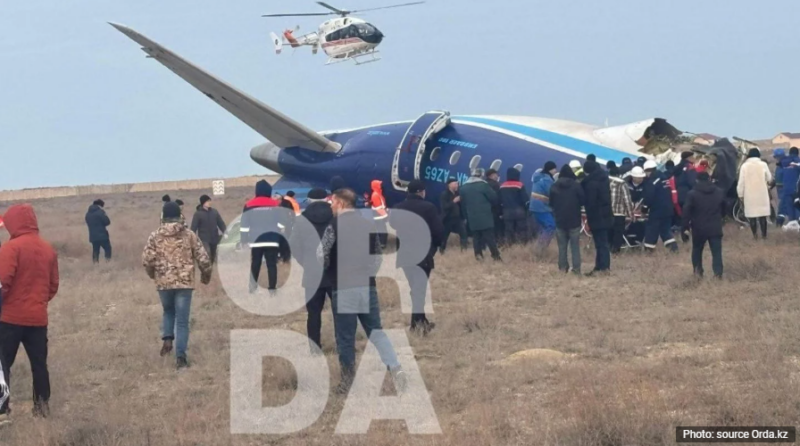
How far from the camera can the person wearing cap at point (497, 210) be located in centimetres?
1848

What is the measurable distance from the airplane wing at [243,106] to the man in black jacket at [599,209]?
9.92m

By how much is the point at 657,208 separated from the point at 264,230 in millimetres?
6464

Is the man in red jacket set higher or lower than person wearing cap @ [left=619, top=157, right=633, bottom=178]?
lower

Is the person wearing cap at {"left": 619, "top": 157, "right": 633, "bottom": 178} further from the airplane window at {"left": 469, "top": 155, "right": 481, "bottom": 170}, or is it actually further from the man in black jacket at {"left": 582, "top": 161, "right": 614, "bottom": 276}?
the airplane window at {"left": 469, "top": 155, "right": 481, "bottom": 170}

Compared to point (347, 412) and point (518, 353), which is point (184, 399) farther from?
point (518, 353)

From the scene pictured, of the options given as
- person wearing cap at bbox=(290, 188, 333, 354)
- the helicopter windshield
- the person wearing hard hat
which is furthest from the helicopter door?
the helicopter windshield

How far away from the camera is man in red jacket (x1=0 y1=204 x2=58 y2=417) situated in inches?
345

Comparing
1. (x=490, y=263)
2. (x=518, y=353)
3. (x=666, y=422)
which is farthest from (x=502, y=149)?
(x=666, y=422)

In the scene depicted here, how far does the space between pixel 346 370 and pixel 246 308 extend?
5.53 metres

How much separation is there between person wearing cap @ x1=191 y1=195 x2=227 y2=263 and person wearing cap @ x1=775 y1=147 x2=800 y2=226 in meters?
10.5

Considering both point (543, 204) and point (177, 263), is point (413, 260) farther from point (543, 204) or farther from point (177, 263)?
point (543, 204)

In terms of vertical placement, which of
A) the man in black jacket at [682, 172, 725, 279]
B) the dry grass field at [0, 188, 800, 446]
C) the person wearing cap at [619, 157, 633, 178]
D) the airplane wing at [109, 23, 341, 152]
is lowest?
the dry grass field at [0, 188, 800, 446]

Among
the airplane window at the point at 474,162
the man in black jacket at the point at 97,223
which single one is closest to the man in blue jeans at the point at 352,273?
the airplane window at the point at 474,162

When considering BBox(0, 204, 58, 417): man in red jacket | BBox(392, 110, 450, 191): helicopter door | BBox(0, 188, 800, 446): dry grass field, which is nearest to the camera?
BBox(0, 188, 800, 446): dry grass field
